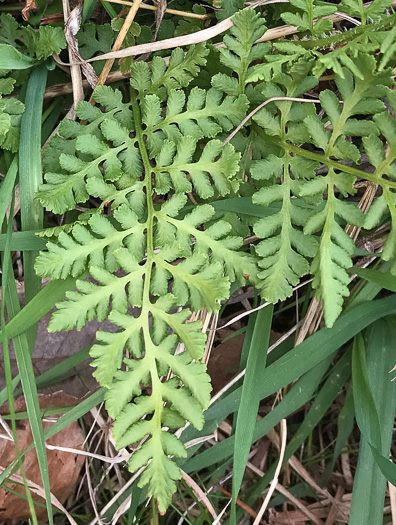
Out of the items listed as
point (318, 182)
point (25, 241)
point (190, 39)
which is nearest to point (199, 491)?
point (25, 241)

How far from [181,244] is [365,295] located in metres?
0.85

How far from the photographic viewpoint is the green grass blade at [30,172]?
1858 mm

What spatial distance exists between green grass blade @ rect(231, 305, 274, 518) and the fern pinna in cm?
37

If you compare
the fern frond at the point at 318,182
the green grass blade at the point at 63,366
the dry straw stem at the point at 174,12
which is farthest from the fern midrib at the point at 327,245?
the green grass blade at the point at 63,366

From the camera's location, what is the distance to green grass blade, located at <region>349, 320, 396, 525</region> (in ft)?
6.50

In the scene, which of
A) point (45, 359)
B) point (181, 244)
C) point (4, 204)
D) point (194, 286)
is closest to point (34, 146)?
point (4, 204)

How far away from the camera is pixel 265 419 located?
2.09 meters

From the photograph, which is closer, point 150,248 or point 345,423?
point 150,248

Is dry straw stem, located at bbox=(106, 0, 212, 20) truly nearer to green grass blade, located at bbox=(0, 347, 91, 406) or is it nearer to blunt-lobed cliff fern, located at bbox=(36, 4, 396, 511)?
blunt-lobed cliff fern, located at bbox=(36, 4, 396, 511)

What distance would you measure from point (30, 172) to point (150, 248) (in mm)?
560

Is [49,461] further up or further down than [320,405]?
further down

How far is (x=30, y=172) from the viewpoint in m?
1.86

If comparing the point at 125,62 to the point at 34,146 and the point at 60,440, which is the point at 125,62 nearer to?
the point at 34,146

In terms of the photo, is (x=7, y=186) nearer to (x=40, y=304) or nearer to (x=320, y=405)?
(x=40, y=304)
